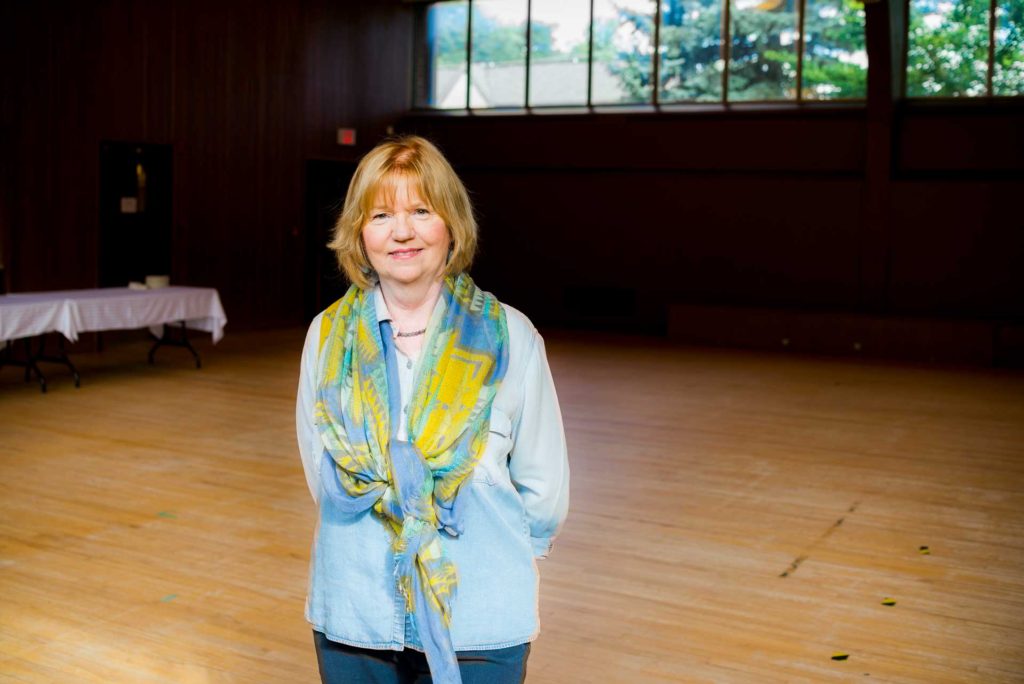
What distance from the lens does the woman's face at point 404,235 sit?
177cm

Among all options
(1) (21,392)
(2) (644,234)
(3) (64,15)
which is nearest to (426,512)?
(1) (21,392)

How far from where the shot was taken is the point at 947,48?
13195 millimetres

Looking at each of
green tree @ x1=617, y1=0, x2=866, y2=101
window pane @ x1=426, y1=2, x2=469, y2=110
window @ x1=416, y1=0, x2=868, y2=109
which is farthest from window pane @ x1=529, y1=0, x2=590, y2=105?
window pane @ x1=426, y1=2, x2=469, y2=110

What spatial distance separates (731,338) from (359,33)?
6.51 meters

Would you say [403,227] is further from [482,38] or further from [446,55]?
[446,55]

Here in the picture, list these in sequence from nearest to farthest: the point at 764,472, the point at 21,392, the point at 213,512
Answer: the point at 213,512, the point at 764,472, the point at 21,392

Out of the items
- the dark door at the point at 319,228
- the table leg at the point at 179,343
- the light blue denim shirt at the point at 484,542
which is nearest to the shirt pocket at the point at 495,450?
the light blue denim shirt at the point at 484,542

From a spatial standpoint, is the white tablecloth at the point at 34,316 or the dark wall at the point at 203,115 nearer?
the white tablecloth at the point at 34,316

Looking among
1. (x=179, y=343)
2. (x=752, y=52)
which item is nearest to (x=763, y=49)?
(x=752, y=52)

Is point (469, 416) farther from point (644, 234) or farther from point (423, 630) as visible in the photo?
point (644, 234)

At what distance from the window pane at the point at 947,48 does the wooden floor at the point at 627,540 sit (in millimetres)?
5525

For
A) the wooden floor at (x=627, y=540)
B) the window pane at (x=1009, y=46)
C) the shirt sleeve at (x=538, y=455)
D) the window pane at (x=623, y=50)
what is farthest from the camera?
the window pane at (x=623, y=50)

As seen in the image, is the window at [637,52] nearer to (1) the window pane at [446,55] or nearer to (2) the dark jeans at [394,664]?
(1) the window pane at [446,55]

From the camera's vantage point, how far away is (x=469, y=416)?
175 centimetres
